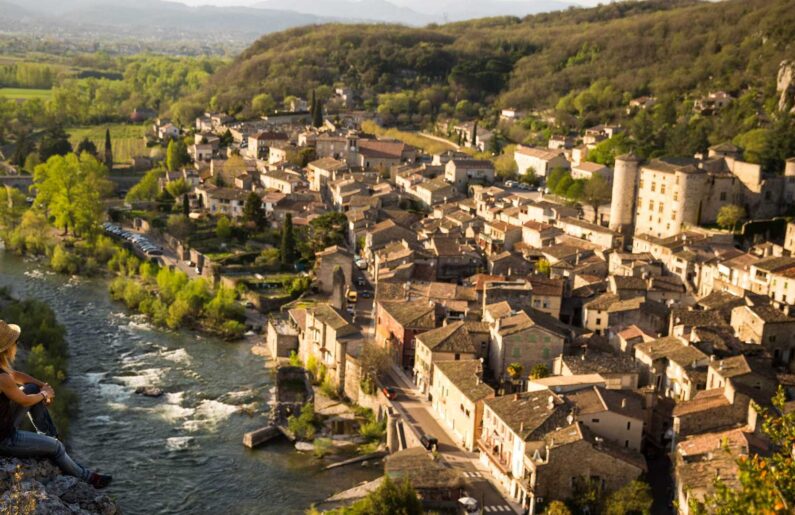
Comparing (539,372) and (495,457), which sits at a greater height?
(539,372)

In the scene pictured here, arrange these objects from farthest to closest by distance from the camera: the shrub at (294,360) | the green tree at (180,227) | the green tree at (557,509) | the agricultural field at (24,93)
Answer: the agricultural field at (24,93)
the green tree at (180,227)
the shrub at (294,360)
the green tree at (557,509)

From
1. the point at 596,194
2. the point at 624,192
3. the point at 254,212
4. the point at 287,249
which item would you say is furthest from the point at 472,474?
the point at 254,212

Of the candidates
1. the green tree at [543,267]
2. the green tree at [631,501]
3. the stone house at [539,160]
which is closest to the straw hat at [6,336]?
the green tree at [631,501]

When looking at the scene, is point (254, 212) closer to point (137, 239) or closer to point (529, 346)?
point (137, 239)

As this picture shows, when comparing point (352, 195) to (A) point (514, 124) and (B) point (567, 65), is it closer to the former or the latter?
(A) point (514, 124)

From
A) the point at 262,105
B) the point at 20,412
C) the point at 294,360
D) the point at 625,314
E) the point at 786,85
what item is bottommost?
the point at 294,360

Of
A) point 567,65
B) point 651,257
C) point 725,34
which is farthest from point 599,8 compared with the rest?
point 651,257

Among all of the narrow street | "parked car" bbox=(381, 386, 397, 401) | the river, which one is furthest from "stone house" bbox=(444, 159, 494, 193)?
"parked car" bbox=(381, 386, 397, 401)

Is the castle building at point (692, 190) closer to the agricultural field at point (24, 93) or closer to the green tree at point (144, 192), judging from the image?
the green tree at point (144, 192)
